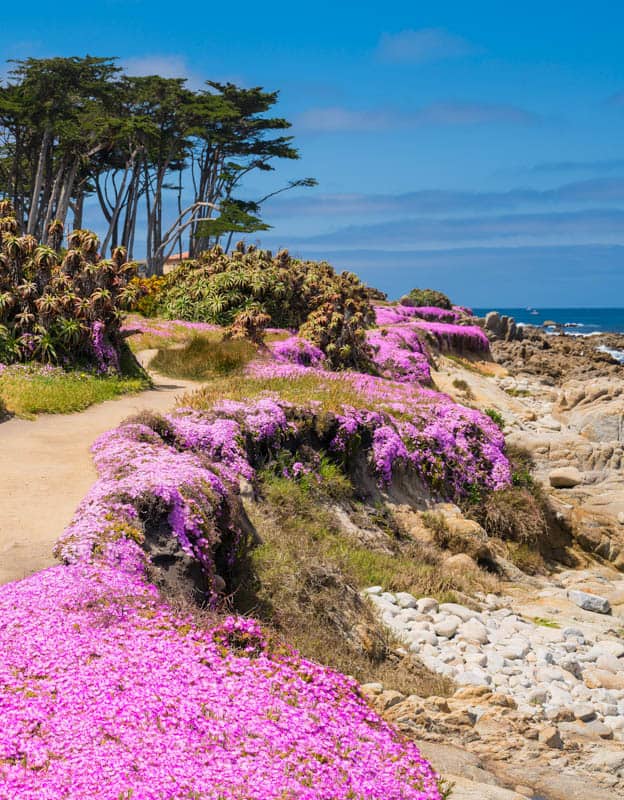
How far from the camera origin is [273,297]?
28719 millimetres

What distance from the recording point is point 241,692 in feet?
18.1

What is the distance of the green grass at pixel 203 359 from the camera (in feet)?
71.6

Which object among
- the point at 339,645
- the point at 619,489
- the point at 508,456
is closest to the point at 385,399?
the point at 508,456

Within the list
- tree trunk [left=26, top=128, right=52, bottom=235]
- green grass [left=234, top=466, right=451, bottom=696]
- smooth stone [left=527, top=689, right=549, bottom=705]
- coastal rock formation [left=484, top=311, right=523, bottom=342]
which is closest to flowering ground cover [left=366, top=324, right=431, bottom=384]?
green grass [left=234, top=466, right=451, bottom=696]

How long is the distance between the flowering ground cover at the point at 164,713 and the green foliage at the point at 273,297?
736 inches

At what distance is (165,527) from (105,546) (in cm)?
83

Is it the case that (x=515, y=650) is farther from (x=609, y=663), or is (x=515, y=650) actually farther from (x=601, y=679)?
(x=609, y=663)

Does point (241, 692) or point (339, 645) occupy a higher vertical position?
point (241, 692)

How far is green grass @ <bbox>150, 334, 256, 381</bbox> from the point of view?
21.8 metres

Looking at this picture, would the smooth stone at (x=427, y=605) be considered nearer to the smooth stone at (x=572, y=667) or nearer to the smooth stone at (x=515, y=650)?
the smooth stone at (x=515, y=650)

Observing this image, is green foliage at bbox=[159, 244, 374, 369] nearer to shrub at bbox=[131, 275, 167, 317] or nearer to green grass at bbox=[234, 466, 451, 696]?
shrub at bbox=[131, 275, 167, 317]

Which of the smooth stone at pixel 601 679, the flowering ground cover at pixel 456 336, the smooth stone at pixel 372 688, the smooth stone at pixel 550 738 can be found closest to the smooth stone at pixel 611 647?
the smooth stone at pixel 601 679

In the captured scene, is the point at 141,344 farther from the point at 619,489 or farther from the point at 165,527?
the point at 165,527

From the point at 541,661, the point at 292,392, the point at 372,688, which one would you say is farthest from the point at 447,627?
the point at 292,392
